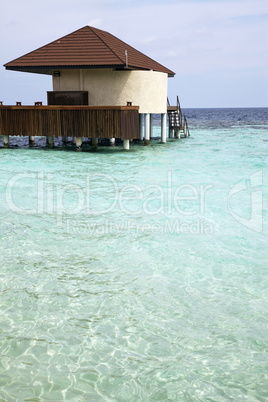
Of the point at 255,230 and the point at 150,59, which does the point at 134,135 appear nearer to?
the point at 150,59

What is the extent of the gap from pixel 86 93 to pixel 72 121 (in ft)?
7.14

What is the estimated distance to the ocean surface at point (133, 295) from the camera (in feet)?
14.8

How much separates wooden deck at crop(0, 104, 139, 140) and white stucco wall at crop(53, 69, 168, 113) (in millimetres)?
1855

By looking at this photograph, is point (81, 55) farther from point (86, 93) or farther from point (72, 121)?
point (72, 121)

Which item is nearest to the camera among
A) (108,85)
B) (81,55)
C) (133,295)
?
(133,295)

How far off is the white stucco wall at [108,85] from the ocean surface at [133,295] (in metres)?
10.6

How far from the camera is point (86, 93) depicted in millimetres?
23250

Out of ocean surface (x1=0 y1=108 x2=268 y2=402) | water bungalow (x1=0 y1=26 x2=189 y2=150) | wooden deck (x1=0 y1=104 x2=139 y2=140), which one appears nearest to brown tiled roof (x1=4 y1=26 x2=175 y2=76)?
water bungalow (x1=0 y1=26 x2=189 y2=150)

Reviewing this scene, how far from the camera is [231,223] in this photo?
10305mm

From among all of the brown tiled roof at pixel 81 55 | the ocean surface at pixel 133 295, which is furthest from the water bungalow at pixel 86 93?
the ocean surface at pixel 133 295

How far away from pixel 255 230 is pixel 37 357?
20.0 ft

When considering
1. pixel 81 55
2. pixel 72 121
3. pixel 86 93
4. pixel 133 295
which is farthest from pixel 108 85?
pixel 133 295

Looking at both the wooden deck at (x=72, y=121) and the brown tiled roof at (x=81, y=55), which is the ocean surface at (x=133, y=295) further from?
the brown tiled roof at (x=81, y=55)

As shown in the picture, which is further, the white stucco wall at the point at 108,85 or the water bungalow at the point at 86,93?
the white stucco wall at the point at 108,85
